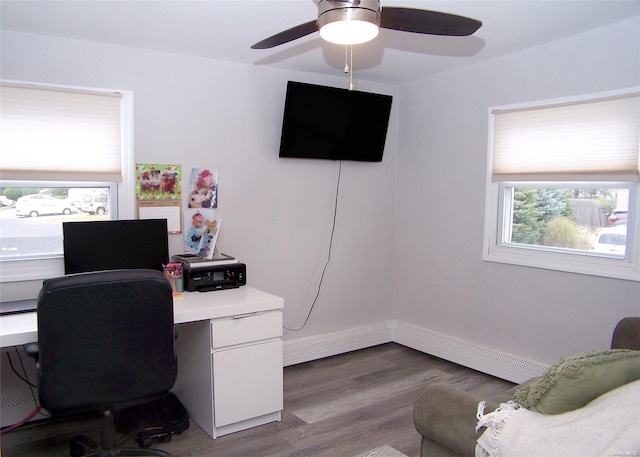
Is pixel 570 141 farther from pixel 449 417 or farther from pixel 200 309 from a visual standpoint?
pixel 200 309

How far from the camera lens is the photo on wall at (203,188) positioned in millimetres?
3242

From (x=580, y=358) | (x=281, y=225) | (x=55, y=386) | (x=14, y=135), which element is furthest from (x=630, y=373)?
(x=14, y=135)

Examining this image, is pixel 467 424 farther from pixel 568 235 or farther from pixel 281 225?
pixel 281 225

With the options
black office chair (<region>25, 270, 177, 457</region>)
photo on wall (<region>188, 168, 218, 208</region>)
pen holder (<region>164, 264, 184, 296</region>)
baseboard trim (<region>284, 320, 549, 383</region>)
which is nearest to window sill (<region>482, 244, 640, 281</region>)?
baseboard trim (<region>284, 320, 549, 383</region>)

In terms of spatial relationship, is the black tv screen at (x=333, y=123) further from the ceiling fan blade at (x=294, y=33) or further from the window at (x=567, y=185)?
the ceiling fan blade at (x=294, y=33)

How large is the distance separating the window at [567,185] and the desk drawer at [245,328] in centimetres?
171

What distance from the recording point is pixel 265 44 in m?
2.16

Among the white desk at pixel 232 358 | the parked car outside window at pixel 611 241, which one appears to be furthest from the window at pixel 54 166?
the parked car outside window at pixel 611 241

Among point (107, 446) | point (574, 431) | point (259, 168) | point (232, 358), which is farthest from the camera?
point (259, 168)

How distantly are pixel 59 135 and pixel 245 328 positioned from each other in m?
1.58

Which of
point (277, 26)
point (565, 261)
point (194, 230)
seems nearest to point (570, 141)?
point (565, 261)

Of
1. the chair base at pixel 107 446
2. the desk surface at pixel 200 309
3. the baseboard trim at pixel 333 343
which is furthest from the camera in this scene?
the baseboard trim at pixel 333 343

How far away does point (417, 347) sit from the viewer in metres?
4.06

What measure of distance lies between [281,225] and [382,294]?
3.97 ft
